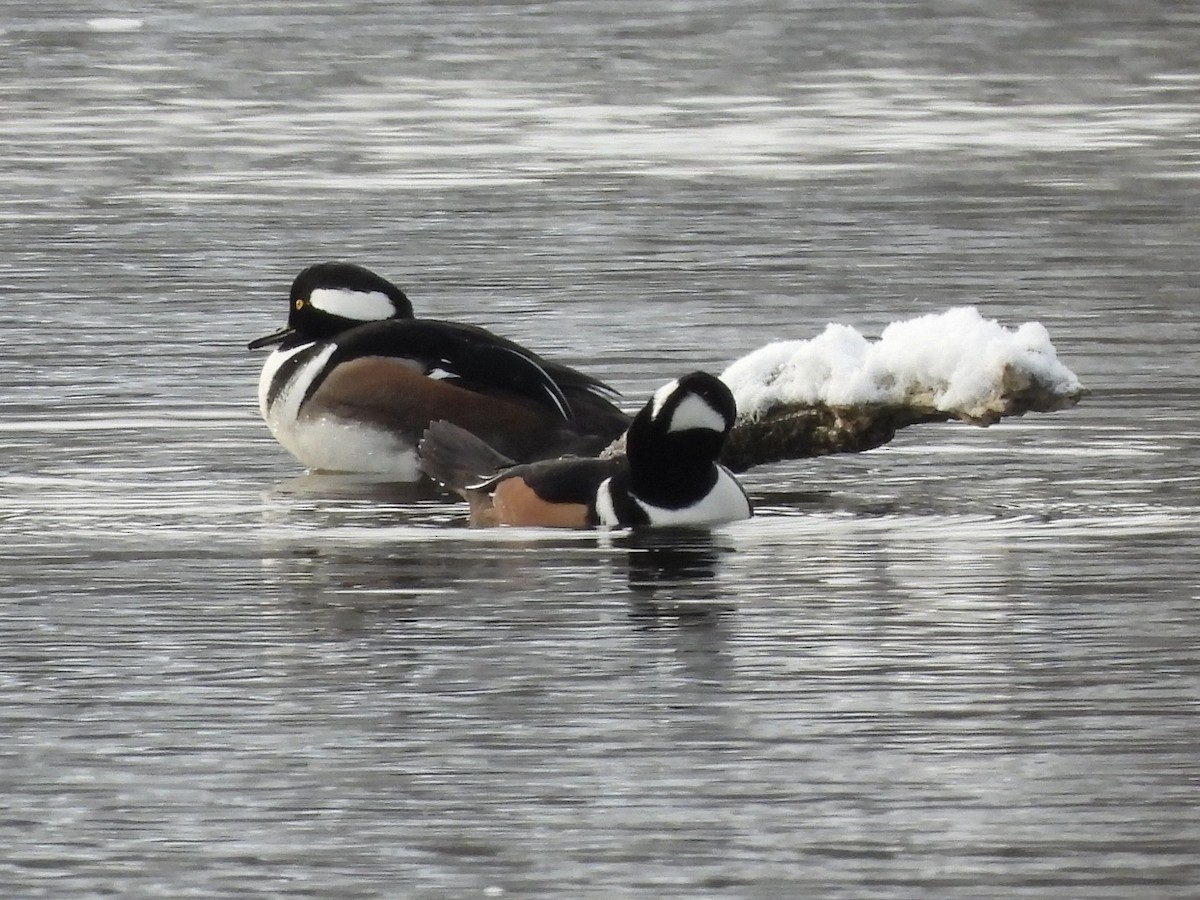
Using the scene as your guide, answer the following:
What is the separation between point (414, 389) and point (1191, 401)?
2.99 metres

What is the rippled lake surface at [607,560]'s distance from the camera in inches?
235

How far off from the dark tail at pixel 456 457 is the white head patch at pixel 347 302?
1.17 meters

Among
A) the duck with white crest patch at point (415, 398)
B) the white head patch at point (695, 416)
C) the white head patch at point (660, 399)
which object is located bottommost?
the duck with white crest patch at point (415, 398)

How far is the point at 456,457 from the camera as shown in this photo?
10203 mm

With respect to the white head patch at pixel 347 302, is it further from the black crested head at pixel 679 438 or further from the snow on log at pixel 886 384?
the black crested head at pixel 679 438

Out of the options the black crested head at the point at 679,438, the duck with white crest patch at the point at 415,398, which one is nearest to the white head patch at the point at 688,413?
the black crested head at the point at 679,438

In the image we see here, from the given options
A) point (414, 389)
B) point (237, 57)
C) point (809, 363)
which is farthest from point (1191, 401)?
point (237, 57)

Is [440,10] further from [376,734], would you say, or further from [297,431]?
[376,734]

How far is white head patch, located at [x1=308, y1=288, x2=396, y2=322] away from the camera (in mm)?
11531

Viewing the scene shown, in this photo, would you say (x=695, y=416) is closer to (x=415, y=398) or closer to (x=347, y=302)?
(x=415, y=398)

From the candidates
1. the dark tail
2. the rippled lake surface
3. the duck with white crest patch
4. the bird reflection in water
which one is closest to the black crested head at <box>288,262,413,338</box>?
the duck with white crest patch

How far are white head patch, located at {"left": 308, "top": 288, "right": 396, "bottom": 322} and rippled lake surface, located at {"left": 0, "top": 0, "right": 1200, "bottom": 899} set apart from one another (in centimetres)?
59

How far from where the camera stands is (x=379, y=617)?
801 cm

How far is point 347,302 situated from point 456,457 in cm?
156
